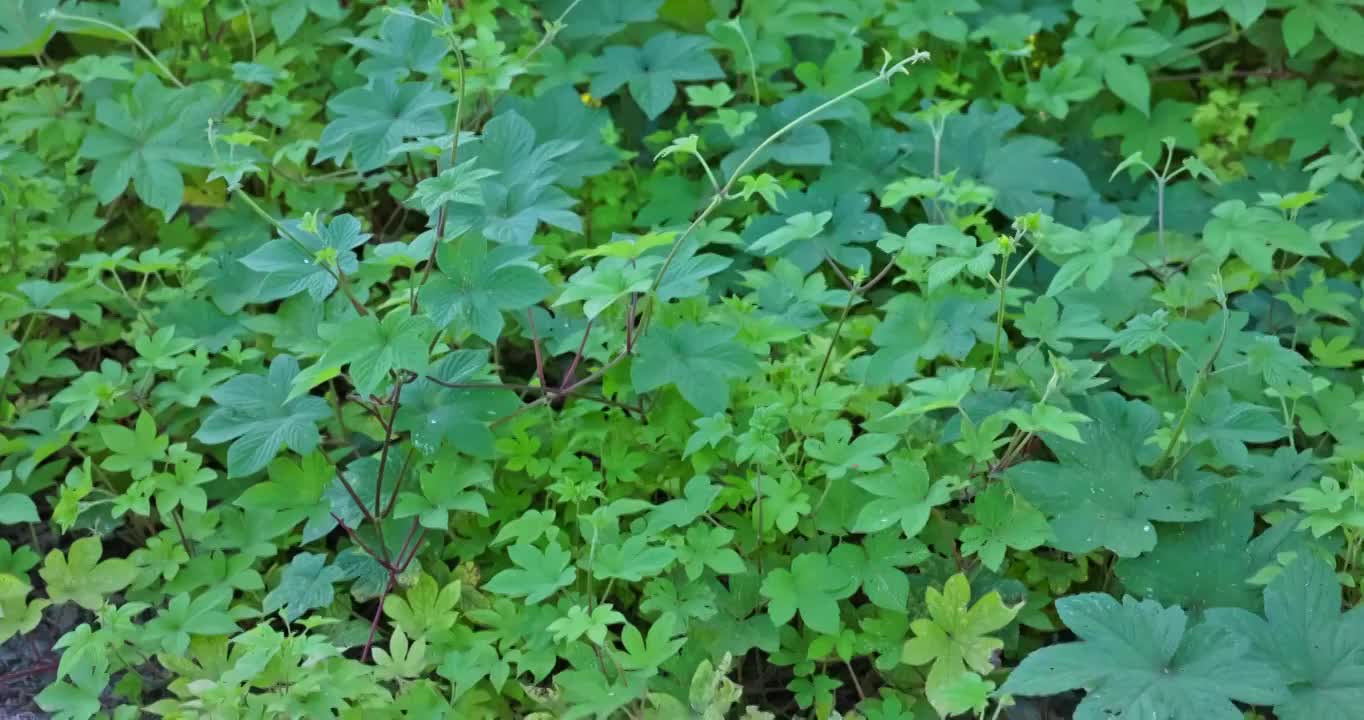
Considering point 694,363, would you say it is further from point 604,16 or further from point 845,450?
point 604,16

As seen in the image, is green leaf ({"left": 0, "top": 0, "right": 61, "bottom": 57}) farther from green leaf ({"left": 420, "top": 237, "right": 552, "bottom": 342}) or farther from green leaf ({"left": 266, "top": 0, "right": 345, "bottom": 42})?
green leaf ({"left": 420, "top": 237, "right": 552, "bottom": 342})

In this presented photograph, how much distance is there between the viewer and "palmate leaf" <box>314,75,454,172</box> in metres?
2.37

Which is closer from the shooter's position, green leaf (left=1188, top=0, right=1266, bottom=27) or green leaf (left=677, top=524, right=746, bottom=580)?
green leaf (left=677, top=524, right=746, bottom=580)

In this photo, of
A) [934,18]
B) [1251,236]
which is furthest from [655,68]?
[1251,236]

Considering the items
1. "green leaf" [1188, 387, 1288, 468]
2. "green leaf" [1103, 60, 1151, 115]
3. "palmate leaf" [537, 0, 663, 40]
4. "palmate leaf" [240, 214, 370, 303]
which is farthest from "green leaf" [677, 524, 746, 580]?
"green leaf" [1103, 60, 1151, 115]

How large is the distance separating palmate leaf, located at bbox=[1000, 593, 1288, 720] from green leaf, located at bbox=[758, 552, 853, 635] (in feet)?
1.05

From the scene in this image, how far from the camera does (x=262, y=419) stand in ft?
6.99

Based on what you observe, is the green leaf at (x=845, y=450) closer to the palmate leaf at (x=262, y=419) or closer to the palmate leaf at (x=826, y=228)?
the palmate leaf at (x=826, y=228)

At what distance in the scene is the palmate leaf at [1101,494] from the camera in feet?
6.57

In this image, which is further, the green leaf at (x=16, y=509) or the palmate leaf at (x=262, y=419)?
the green leaf at (x=16, y=509)

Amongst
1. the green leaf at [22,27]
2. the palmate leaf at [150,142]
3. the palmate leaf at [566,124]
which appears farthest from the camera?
the green leaf at [22,27]

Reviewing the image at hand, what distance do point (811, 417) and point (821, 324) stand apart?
0.35 m

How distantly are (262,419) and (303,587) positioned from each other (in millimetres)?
295

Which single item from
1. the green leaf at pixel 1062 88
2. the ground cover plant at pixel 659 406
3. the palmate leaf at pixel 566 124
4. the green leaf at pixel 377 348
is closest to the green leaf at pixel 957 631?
the ground cover plant at pixel 659 406
